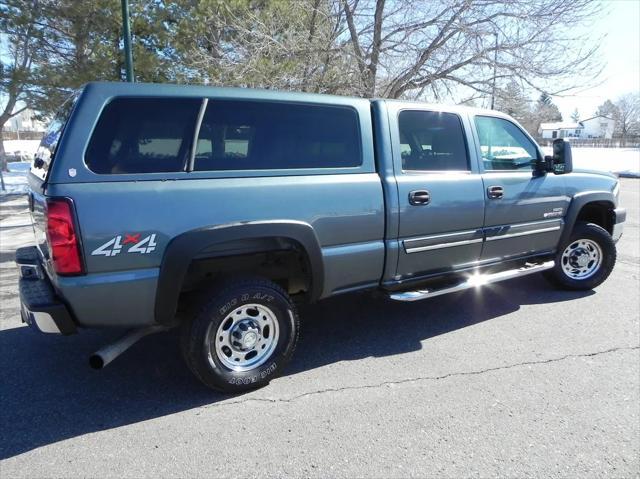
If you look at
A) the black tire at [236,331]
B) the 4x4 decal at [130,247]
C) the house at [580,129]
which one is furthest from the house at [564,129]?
the 4x4 decal at [130,247]

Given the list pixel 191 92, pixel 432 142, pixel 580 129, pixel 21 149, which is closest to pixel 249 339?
pixel 191 92

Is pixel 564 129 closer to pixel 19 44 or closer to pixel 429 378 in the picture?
pixel 19 44

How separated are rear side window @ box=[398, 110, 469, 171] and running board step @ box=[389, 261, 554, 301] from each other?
100 centimetres

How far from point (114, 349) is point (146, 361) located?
0.71 metres

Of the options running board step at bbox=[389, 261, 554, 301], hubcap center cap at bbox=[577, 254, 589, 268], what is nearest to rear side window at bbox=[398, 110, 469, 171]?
running board step at bbox=[389, 261, 554, 301]

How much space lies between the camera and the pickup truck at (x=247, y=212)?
2.43m

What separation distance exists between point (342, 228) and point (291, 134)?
752 millimetres

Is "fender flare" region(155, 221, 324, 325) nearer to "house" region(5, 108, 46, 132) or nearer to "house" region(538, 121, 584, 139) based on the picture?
"house" region(5, 108, 46, 132)

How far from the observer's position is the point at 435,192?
138 inches

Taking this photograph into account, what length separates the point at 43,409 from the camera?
273 centimetres

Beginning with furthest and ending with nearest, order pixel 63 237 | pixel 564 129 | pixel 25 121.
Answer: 1. pixel 564 129
2. pixel 25 121
3. pixel 63 237

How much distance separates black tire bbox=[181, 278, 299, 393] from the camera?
8.98ft

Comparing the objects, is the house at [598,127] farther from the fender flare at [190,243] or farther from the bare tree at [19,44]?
the fender flare at [190,243]

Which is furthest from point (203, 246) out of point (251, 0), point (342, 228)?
point (251, 0)
